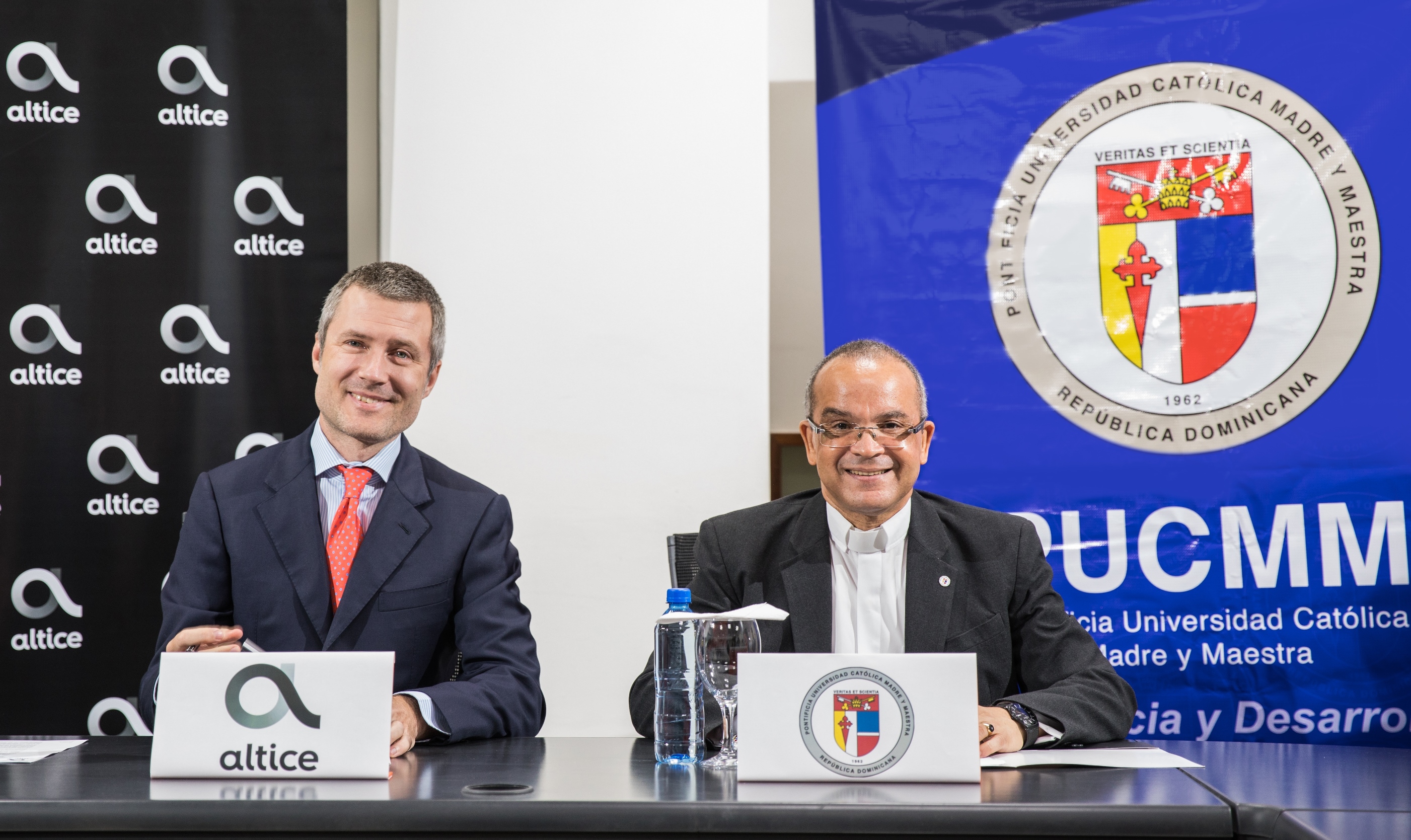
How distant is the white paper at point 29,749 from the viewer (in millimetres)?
1404

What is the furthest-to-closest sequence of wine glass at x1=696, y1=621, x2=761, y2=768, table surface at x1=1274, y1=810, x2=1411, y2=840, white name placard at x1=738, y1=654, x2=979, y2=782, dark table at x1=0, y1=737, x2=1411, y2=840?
wine glass at x1=696, y1=621, x2=761, y2=768 < white name placard at x1=738, y1=654, x2=979, y2=782 < dark table at x1=0, y1=737, x2=1411, y2=840 < table surface at x1=1274, y1=810, x2=1411, y2=840

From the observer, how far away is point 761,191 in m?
3.02

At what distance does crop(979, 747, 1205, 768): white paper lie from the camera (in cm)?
136

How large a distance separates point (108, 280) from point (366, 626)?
1596mm

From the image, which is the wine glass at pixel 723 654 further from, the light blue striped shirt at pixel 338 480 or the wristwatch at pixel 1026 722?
the light blue striped shirt at pixel 338 480

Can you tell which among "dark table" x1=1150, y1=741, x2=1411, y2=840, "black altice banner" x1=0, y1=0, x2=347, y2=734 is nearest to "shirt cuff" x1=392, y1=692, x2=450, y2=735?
"dark table" x1=1150, y1=741, x2=1411, y2=840

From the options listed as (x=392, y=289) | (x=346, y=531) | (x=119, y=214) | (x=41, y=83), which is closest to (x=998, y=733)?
(x=346, y=531)

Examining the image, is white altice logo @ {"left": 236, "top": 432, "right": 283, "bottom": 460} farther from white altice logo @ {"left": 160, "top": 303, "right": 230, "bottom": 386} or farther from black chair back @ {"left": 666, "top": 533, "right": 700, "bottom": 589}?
black chair back @ {"left": 666, "top": 533, "right": 700, "bottom": 589}

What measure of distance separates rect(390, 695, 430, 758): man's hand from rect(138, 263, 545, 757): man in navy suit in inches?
6.2

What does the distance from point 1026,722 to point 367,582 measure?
1070mm

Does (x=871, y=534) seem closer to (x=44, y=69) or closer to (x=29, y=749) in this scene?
(x=29, y=749)

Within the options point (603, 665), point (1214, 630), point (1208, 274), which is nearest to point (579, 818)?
point (603, 665)

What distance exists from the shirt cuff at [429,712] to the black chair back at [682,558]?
0.65 m

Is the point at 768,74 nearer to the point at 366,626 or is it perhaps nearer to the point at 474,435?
the point at 474,435
